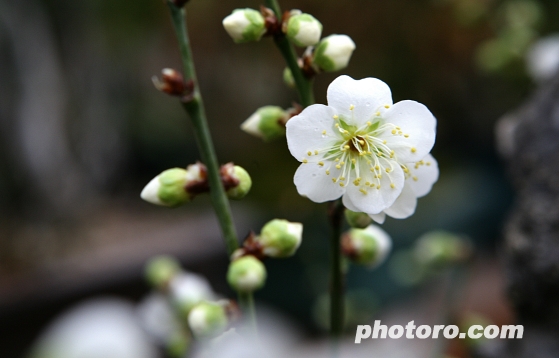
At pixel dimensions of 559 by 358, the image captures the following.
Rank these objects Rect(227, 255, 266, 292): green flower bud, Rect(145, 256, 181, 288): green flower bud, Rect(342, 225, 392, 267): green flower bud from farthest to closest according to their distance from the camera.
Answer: Rect(145, 256, 181, 288): green flower bud, Rect(342, 225, 392, 267): green flower bud, Rect(227, 255, 266, 292): green flower bud

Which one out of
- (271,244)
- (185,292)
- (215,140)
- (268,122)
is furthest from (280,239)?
A: (215,140)

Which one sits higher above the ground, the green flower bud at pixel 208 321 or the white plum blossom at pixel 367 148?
the white plum blossom at pixel 367 148

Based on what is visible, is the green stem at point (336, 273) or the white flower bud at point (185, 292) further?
the white flower bud at point (185, 292)

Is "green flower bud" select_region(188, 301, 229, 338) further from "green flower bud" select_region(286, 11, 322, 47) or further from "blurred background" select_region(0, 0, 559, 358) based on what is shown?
"blurred background" select_region(0, 0, 559, 358)

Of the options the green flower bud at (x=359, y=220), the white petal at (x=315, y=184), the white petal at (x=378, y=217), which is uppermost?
the white petal at (x=315, y=184)

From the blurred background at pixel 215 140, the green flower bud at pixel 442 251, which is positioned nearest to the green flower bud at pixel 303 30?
the green flower bud at pixel 442 251

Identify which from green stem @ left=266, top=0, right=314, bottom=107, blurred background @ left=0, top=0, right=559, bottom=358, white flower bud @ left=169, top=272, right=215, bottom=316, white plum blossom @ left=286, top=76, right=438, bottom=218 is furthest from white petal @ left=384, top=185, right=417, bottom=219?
blurred background @ left=0, top=0, right=559, bottom=358

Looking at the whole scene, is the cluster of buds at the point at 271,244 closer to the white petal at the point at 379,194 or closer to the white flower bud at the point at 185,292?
the white petal at the point at 379,194
